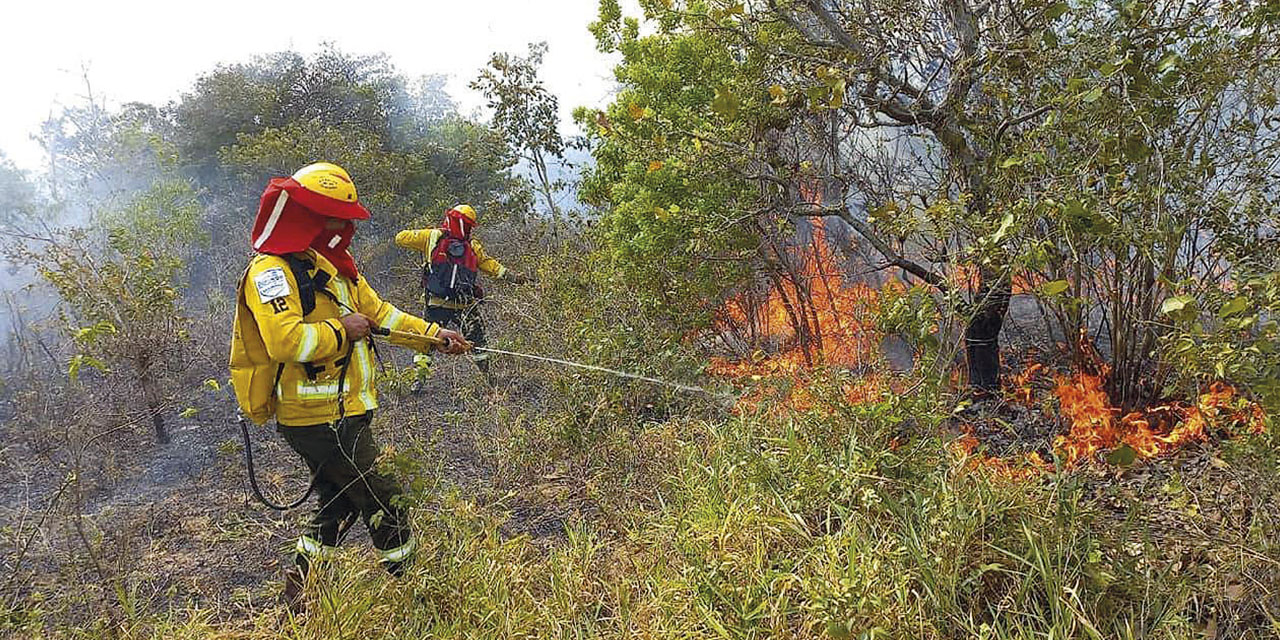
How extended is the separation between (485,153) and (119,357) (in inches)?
326

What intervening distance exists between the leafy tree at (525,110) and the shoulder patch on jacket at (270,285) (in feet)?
22.2

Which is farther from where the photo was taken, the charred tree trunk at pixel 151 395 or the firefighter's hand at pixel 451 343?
the charred tree trunk at pixel 151 395

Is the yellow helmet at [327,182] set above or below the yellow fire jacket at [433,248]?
above

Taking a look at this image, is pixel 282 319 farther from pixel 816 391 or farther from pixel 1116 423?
pixel 1116 423

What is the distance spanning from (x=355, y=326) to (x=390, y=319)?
0.42 metres

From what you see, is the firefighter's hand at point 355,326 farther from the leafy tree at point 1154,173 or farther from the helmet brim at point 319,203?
the leafy tree at point 1154,173

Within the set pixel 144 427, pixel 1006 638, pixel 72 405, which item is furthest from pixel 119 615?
pixel 72 405

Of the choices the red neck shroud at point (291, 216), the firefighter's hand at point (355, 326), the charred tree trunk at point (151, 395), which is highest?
the red neck shroud at point (291, 216)

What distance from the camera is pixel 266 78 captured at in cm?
1459

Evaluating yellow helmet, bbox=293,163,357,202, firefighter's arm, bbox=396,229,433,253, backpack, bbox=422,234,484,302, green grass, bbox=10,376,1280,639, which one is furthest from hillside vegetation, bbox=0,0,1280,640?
firefighter's arm, bbox=396,229,433,253

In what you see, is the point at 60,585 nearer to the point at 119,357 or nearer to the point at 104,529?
the point at 104,529

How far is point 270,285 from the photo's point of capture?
264 centimetres

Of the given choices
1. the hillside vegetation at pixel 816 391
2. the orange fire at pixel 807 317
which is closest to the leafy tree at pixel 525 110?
the hillside vegetation at pixel 816 391

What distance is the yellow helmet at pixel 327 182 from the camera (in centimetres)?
276
